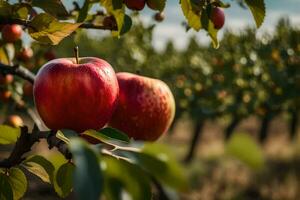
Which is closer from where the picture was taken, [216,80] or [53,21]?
[53,21]

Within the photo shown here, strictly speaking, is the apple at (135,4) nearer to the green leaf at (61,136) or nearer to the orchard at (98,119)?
the orchard at (98,119)

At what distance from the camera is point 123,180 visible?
1.91ft

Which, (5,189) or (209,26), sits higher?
(209,26)

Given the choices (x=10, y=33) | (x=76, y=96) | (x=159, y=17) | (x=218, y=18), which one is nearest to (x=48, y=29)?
(x=76, y=96)

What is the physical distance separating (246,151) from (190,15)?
3.50 feet

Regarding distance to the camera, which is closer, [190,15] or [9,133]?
[9,133]

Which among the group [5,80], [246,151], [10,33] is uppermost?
[246,151]

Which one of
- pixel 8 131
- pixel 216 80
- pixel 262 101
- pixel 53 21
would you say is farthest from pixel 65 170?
pixel 216 80

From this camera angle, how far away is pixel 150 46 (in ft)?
53.0

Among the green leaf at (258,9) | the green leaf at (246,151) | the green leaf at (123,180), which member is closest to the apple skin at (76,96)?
the green leaf at (258,9)

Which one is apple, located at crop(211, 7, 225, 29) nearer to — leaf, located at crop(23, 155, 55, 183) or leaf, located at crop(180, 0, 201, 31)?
leaf, located at crop(180, 0, 201, 31)

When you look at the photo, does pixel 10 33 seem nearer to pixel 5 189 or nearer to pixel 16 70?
pixel 16 70

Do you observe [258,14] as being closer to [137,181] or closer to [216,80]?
[137,181]

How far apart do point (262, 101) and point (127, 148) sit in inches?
348
